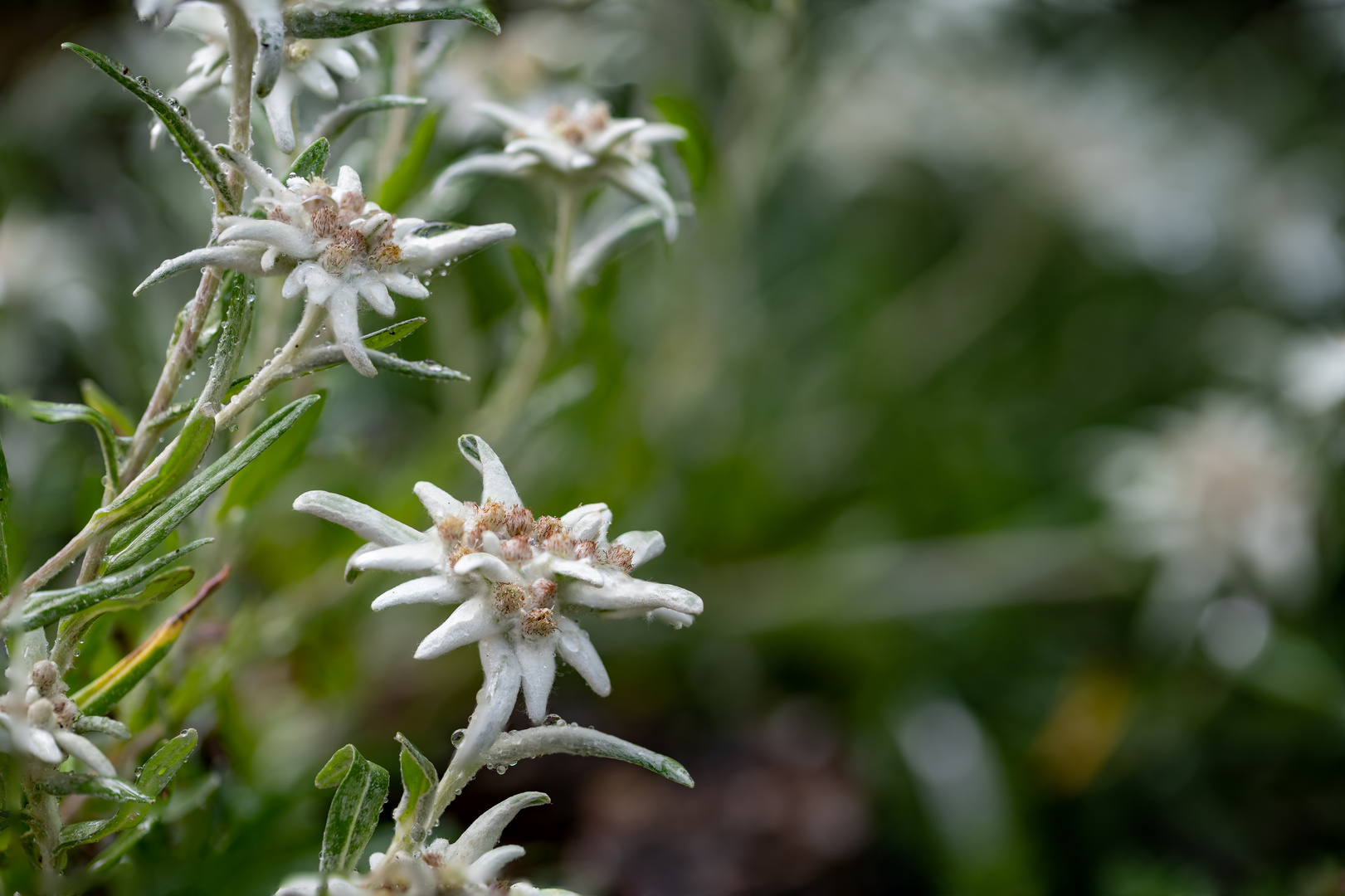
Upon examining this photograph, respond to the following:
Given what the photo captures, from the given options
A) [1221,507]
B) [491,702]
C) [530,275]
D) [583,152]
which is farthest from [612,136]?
[1221,507]

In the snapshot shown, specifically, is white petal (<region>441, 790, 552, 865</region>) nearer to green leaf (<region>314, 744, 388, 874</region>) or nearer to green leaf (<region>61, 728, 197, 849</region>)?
green leaf (<region>314, 744, 388, 874</region>)

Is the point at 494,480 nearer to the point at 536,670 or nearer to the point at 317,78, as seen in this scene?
the point at 536,670

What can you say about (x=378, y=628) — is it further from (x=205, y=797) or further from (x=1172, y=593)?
(x=1172, y=593)

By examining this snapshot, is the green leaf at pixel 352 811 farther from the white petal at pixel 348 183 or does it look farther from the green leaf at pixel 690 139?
the green leaf at pixel 690 139

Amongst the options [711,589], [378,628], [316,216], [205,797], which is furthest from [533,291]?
[711,589]

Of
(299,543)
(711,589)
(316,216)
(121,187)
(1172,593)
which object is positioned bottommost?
(711,589)

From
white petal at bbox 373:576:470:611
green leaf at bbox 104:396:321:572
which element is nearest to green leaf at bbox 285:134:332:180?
green leaf at bbox 104:396:321:572

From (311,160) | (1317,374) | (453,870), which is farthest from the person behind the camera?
(1317,374)
